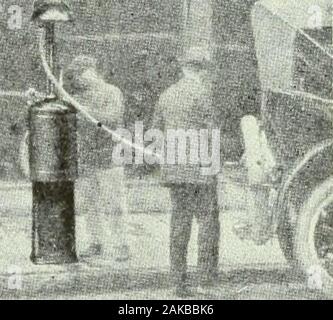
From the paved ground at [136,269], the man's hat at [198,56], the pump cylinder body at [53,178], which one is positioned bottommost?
the paved ground at [136,269]

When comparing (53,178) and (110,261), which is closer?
(53,178)

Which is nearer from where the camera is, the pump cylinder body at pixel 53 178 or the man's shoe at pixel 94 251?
the pump cylinder body at pixel 53 178

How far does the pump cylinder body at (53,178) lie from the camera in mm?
6324

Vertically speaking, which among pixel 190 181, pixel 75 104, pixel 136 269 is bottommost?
pixel 136 269

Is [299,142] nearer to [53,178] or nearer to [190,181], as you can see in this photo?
[190,181]

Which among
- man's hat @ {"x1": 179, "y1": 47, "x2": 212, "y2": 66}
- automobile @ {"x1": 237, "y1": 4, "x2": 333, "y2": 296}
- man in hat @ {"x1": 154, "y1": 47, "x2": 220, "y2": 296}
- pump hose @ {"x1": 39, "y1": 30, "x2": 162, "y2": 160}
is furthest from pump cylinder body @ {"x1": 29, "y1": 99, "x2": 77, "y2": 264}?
automobile @ {"x1": 237, "y1": 4, "x2": 333, "y2": 296}

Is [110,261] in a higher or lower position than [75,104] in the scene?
lower

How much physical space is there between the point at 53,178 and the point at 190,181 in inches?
27.8

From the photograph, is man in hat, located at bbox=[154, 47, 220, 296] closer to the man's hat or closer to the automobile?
the man's hat

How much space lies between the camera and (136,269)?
641 centimetres

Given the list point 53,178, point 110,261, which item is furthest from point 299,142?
point 53,178

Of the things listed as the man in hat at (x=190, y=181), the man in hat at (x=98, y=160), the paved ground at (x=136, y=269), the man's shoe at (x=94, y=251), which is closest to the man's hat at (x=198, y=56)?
the man in hat at (x=190, y=181)

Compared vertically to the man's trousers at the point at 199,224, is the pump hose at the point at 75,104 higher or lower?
higher

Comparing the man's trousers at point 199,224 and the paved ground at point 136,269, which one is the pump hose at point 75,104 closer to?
the man's trousers at point 199,224
